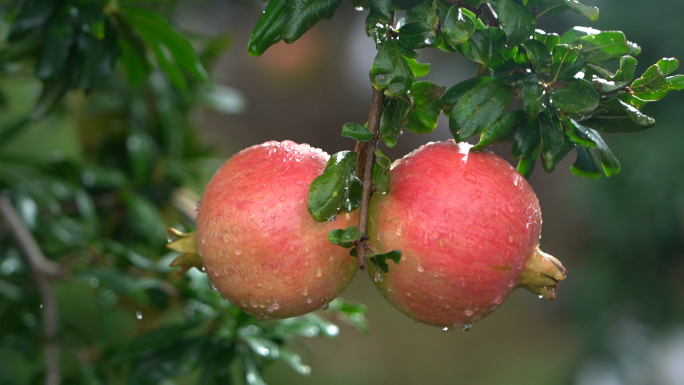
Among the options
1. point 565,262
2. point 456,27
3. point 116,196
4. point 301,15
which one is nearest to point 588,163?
point 456,27

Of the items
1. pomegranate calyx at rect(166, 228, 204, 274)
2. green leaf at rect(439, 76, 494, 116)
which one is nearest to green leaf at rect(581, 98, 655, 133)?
green leaf at rect(439, 76, 494, 116)

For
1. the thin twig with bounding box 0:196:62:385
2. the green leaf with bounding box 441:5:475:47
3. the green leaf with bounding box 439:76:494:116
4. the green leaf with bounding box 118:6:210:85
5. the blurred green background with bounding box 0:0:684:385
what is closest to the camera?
the green leaf with bounding box 441:5:475:47

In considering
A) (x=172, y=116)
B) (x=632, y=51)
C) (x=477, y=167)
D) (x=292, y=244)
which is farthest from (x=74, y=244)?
(x=632, y=51)

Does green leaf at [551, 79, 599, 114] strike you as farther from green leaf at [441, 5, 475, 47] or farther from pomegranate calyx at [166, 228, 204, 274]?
pomegranate calyx at [166, 228, 204, 274]

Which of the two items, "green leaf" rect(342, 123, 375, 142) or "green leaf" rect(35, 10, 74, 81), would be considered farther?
"green leaf" rect(35, 10, 74, 81)

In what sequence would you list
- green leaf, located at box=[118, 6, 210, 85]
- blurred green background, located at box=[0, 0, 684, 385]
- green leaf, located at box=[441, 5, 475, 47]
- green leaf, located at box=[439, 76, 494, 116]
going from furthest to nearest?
blurred green background, located at box=[0, 0, 684, 385] → green leaf, located at box=[118, 6, 210, 85] → green leaf, located at box=[439, 76, 494, 116] → green leaf, located at box=[441, 5, 475, 47]

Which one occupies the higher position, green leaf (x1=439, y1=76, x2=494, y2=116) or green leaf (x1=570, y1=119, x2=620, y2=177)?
green leaf (x1=439, y1=76, x2=494, y2=116)

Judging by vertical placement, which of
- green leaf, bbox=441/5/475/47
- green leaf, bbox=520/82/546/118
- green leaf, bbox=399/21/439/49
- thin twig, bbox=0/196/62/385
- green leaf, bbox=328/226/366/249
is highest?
green leaf, bbox=441/5/475/47

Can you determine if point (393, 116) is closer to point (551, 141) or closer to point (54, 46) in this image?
point (551, 141)

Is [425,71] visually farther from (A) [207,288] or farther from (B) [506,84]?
(A) [207,288]
